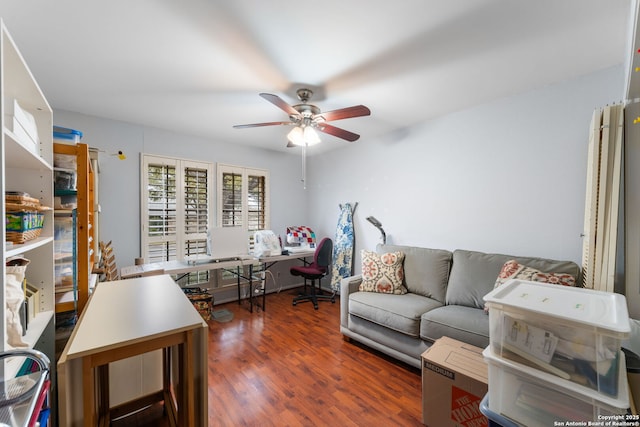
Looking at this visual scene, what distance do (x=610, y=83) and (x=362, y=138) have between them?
245cm

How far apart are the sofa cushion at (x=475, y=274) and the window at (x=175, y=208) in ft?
10.4

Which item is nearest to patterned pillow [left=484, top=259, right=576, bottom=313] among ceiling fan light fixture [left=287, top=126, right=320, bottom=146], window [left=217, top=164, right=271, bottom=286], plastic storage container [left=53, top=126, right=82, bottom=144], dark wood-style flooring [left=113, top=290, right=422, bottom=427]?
dark wood-style flooring [left=113, top=290, right=422, bottom=427]

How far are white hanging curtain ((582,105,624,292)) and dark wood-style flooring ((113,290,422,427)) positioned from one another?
1.47 meters

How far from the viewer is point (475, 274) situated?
2.41m

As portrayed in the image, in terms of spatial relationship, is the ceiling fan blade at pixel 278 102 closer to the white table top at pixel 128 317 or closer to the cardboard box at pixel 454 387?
the white table top at pixel 128 317

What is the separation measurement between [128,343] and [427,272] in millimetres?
2513

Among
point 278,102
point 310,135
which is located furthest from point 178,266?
point 278,102

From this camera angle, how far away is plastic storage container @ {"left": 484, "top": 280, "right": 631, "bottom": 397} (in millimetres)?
820

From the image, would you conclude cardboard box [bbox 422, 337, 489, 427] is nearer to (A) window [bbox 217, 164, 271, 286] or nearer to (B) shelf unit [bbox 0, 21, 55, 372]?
(B) shelf unit [bbox 0, 21, 55, 372]

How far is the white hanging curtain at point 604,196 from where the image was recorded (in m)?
1.66

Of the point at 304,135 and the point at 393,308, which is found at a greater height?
the point at 304,135

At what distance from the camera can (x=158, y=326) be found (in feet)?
4.00

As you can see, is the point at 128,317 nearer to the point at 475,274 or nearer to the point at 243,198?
the point at 475,274

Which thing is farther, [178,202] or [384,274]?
[178,202]
